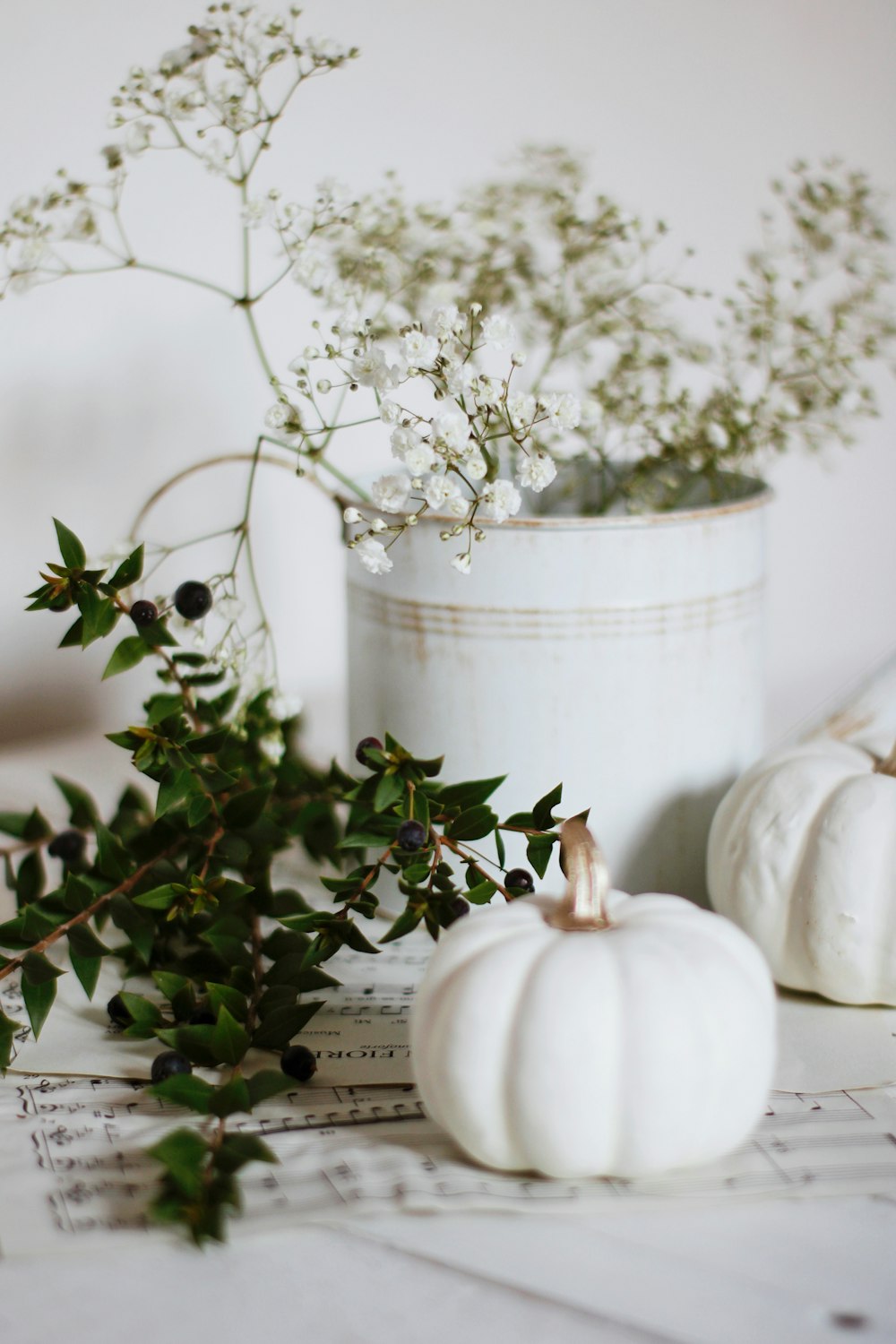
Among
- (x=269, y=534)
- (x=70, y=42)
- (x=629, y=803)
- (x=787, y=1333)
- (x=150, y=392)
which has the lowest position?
(x=787, y=1333)

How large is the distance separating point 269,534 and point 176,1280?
0.94 meters

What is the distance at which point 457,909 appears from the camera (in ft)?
2.06

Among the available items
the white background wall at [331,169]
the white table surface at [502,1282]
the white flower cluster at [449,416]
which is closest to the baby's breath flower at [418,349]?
the white flower cluster at [449,416]

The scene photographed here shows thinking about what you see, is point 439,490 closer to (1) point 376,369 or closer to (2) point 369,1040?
(1) point 376,369

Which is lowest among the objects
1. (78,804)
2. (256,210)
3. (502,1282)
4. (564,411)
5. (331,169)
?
(502,1282)

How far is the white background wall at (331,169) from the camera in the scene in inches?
42.9

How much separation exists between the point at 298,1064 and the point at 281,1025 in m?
0.02

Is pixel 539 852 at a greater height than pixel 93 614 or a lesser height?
lesser

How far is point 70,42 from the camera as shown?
41.1 inches

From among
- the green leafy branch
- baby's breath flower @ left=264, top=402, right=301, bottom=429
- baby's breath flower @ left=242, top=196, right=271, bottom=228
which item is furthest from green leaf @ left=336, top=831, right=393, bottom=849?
baby's breath flower @ left=242, top=196, right=271, bottom=228

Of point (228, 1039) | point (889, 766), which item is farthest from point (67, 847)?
point (889, 766)

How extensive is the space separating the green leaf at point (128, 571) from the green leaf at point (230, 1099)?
0.78 ft

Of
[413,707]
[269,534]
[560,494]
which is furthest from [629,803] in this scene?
[269,534]

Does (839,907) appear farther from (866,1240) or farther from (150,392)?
(150,392)
